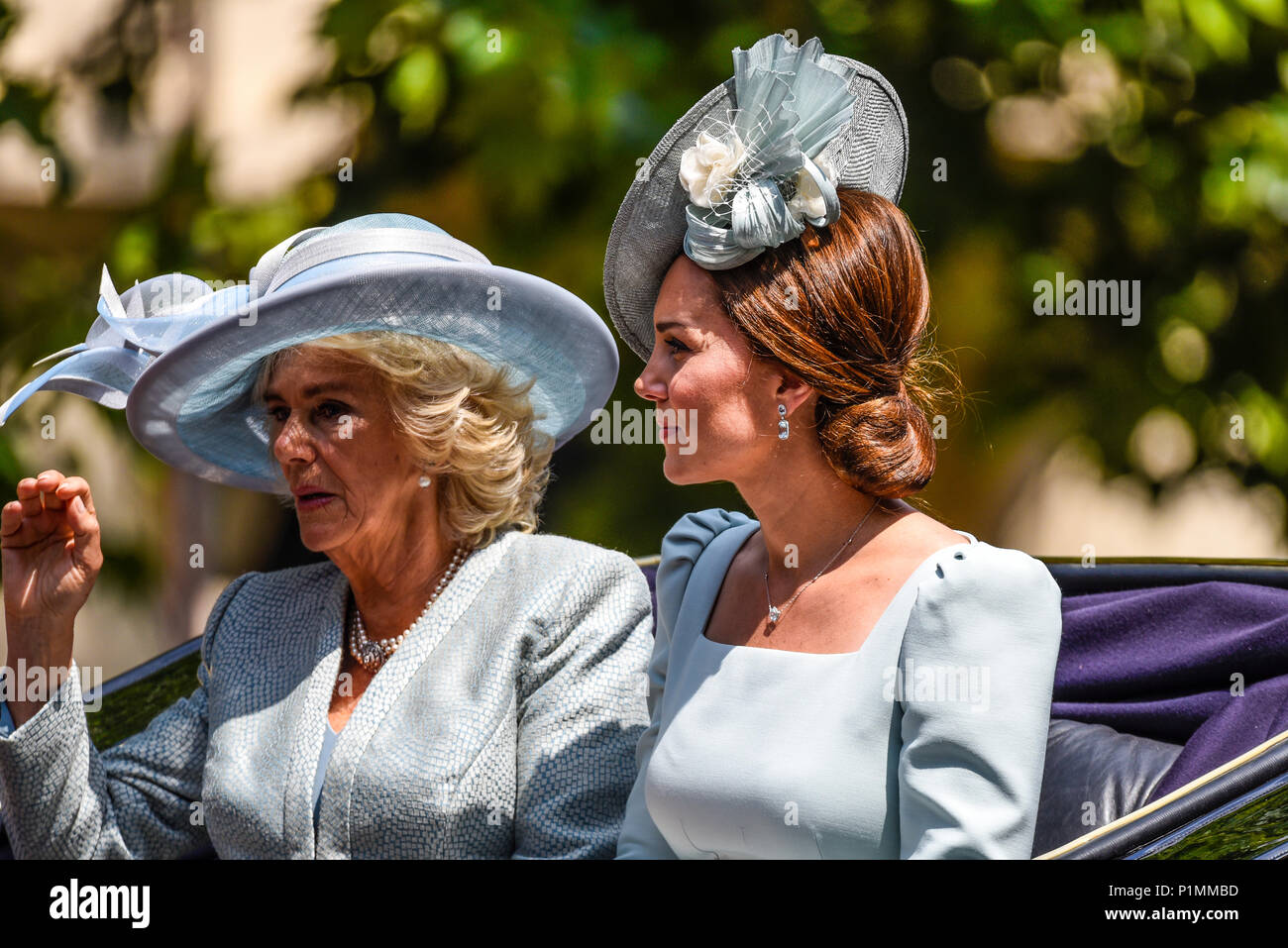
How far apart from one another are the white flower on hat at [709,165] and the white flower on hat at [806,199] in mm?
94

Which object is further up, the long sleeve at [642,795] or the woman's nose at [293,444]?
the woman's nose at [293,444]

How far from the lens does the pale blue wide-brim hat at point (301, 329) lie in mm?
2143

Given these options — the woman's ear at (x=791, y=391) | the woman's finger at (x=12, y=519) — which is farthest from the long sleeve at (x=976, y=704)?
the woman's finger at (x=12, y=519)

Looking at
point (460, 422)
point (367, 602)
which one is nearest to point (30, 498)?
point (367, 602)

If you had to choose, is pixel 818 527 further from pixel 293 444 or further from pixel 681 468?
pixel 293 444

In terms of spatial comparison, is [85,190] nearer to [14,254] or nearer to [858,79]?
[14,254]

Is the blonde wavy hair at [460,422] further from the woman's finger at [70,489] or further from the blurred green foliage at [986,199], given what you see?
the blurred green foliage at [986,199]

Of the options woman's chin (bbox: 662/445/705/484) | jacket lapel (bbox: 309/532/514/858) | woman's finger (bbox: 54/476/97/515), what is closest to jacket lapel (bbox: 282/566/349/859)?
jacket lapel (bbox: 309/532/514/858)

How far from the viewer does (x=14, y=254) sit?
14.2 ft

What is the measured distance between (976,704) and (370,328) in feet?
3.67

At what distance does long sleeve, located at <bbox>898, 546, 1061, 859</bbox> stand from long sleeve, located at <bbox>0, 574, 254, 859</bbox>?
1283mm

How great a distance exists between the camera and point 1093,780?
2.00 m

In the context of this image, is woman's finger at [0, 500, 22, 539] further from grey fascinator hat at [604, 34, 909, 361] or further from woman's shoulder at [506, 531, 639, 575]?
grey fascinator hat at [604, 34, 909, 361]
